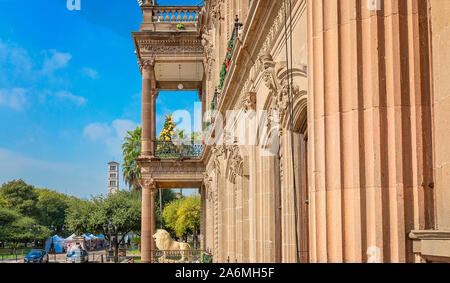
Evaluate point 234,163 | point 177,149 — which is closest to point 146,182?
point 177,149

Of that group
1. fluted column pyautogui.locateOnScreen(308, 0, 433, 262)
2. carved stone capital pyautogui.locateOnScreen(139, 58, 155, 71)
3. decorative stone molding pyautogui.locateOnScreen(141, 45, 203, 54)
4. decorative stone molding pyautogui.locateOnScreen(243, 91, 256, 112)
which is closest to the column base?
fluted column pyautogui.locateOnScreen(308, 0, 433, 262)

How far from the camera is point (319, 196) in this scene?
5.33 metres

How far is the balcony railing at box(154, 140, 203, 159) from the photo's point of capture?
94.0 feet

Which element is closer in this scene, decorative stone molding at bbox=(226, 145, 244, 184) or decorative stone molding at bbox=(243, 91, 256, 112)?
decorative stone molding at bbox=(243, 91, 256, 112)

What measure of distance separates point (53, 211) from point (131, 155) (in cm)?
1661

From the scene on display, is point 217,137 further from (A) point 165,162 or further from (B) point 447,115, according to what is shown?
(B) point 447,115

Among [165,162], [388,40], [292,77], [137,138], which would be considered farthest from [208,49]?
[137,138]

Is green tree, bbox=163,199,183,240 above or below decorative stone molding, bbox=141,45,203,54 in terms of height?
below

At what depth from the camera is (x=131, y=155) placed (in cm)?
6625

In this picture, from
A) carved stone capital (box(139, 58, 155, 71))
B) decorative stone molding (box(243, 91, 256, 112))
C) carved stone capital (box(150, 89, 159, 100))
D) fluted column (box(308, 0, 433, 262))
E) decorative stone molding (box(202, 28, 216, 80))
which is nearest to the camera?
fluted column (box(308, 0, 433, 262))

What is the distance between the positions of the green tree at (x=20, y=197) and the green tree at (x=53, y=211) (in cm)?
285

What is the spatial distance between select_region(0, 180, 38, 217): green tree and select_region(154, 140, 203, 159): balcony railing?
1612cm

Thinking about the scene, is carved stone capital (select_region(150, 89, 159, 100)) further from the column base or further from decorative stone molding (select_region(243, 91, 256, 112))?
the column base

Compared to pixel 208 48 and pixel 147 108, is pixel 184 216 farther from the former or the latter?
pixel 208 48
